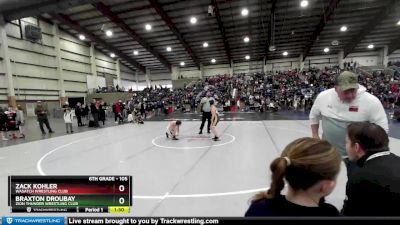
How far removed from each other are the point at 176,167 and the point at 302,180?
4.57 m

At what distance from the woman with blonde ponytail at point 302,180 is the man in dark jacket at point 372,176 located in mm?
696

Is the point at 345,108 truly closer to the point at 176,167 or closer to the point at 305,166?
the point at 305,166

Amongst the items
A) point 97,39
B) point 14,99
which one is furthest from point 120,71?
point 14,99

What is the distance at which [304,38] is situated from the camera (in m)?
31.4

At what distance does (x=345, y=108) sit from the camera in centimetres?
274

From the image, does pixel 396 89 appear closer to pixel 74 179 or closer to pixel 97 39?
pixel 74 179

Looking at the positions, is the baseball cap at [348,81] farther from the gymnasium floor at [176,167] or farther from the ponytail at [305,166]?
the ponytail at [305,166]

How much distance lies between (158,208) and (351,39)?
3627cm

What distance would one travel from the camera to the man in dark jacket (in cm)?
163

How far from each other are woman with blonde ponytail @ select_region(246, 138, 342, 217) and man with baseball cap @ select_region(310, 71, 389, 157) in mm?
1683

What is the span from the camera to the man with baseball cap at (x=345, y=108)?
101 inches
